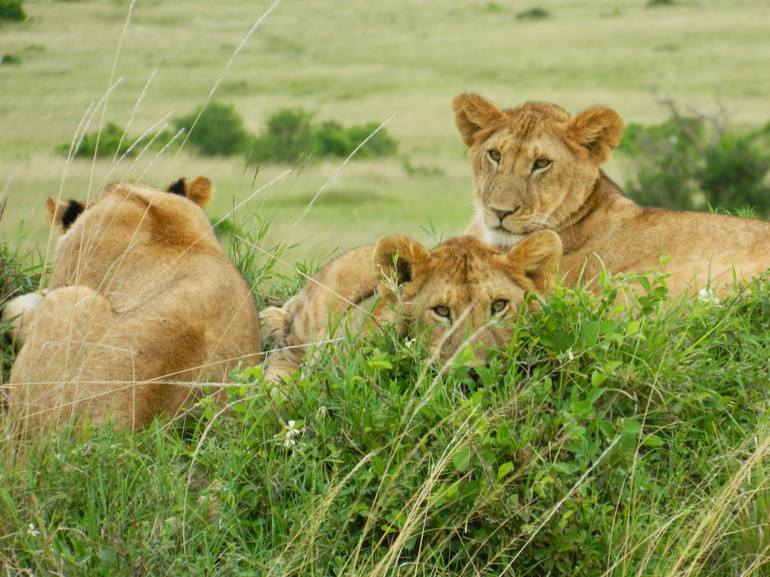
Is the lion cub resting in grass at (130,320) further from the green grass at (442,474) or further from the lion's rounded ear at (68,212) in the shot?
the green grass at (442,474)

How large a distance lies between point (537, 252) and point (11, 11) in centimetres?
495

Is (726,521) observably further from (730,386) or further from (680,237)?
(680,237)

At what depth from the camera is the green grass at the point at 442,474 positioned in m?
3.75

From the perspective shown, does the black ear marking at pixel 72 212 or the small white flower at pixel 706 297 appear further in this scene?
the black ear marking at pixel 72 212

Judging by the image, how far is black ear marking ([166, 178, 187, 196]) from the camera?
6078 mm

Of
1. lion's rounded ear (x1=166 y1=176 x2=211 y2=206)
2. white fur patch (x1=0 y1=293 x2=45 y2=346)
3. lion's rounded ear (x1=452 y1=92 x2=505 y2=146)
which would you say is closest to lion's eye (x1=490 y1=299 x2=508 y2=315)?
lion's rounded ear (x1=452 y1=92 x2=505 y2=146)

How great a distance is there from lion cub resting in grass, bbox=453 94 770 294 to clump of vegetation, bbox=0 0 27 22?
3.26 m

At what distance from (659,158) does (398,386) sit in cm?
1458

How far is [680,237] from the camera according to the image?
5898 millimetres

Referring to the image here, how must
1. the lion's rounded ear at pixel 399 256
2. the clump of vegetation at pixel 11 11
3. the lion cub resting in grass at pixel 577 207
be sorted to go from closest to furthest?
1. the lion's rounded ear at pixel 399 256
2. the lion cub resting in grass at pixel 577 207
3. the clump of vegetation at pixel 11 11

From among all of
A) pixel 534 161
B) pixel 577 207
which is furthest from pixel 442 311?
pixel 577 207

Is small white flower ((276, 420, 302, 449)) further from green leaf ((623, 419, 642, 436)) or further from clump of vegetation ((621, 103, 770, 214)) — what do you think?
clump of vegetation ((621, 103, 770, 214))

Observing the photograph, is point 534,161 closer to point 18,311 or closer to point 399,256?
point 399,256

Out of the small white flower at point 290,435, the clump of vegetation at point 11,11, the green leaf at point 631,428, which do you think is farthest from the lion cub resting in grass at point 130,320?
the clump of vegetation at point 11,11
